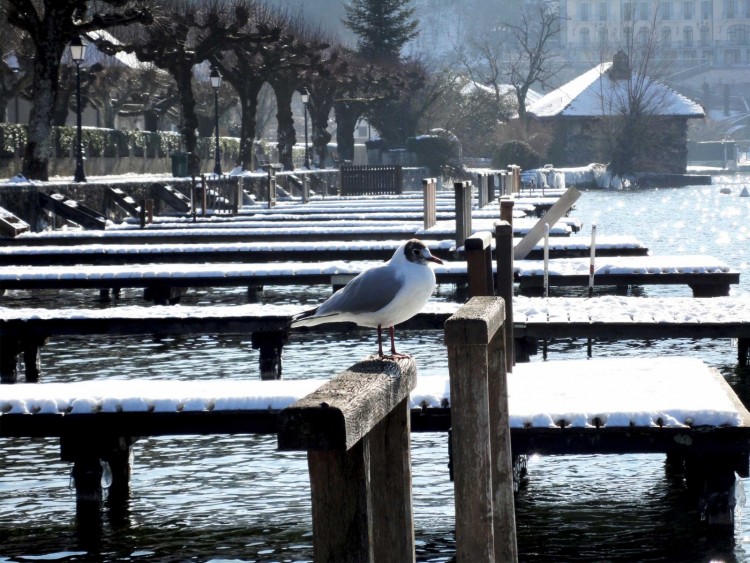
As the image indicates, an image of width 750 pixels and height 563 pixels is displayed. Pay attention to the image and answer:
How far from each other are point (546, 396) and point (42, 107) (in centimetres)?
2503

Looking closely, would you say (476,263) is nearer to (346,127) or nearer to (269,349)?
(269,349)

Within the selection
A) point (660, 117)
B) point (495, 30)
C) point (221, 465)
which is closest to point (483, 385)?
point (221, 465)

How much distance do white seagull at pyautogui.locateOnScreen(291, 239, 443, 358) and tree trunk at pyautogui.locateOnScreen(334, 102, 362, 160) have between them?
225ft

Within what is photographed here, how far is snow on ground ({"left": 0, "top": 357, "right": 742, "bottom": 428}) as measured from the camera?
857cm

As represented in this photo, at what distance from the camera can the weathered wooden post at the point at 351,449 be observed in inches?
154

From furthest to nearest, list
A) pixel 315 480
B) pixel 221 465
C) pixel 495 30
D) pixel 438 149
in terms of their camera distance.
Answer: pixel 495 30 < pixel 438 149 < pixel 221 465 < pixel 315 480

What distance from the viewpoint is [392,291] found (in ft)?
22.4

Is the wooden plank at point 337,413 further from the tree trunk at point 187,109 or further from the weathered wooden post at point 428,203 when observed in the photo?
the tree trunk at point 187,109

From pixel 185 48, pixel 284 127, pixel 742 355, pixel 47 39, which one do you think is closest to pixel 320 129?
pixel 284 127

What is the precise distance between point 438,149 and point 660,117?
2158 centimetres

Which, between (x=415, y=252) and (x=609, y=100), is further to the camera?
(x=609, y=100)

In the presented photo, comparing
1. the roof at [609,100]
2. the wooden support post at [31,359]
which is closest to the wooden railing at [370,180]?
the roof at [609,100]

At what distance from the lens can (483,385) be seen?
5570mm

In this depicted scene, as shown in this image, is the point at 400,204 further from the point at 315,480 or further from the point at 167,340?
the point at 315,480
